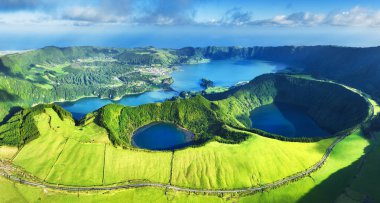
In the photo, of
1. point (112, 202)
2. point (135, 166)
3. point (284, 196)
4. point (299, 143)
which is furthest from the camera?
point (299, 143)

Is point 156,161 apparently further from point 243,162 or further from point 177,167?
point 243,162

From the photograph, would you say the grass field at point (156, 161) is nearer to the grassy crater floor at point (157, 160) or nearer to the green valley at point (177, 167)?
the grassy crater floor at point (157, 160)

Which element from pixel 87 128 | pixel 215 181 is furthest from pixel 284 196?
pixel 87 128

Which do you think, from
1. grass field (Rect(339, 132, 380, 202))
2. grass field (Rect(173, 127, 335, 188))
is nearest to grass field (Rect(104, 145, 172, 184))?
grass field (Rect(173, 127, 335, 188))

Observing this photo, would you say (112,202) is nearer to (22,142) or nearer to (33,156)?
Answer: (33,156)

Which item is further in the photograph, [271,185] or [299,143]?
[299,143]

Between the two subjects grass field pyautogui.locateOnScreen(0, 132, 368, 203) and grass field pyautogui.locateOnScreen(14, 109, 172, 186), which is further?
grass field pyautogui.locateOnScreen(14, 109, 172, 186)

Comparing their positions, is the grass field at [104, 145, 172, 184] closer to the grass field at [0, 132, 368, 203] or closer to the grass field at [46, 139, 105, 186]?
the grass field at [46, 139, 105, 186]

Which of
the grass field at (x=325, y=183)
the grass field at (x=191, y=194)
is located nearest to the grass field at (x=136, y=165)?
the grass field at (x=191, y=194)
